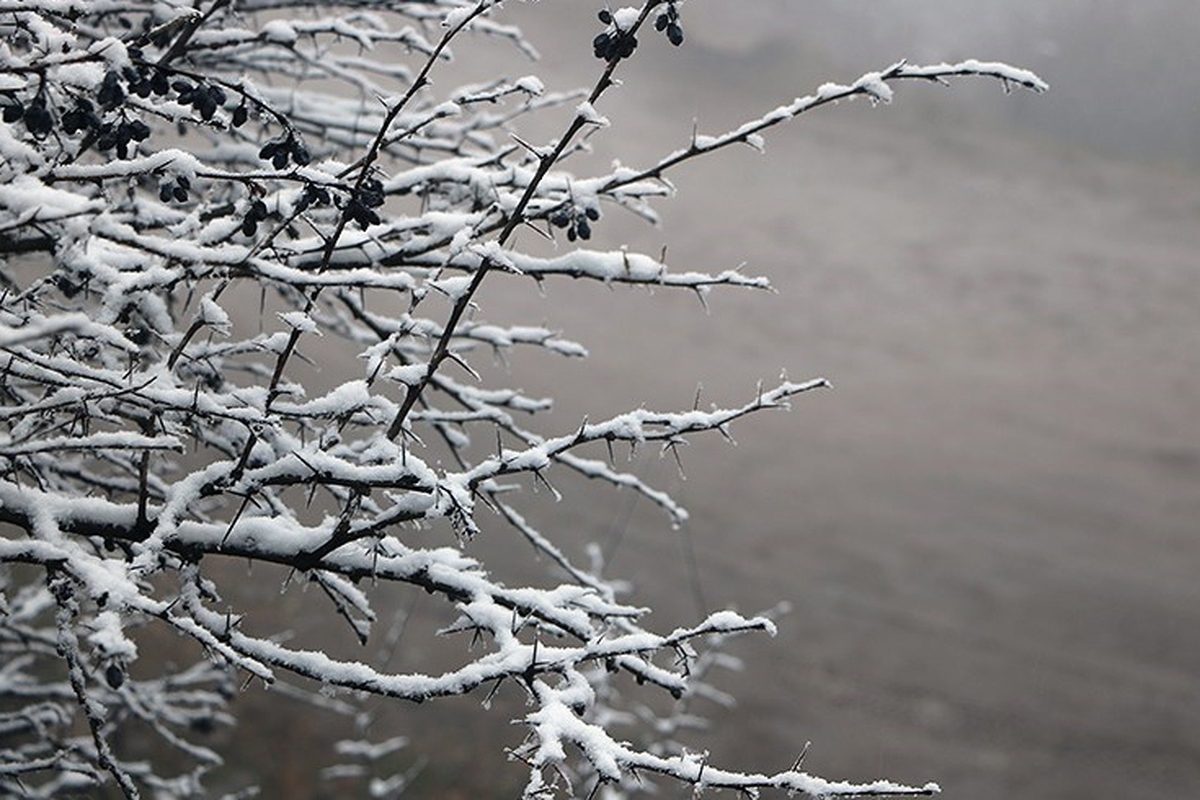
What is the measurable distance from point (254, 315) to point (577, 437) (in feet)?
39.8

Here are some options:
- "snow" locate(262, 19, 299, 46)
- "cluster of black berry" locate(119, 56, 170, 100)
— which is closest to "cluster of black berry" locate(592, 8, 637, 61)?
"cluster of black berry" locate(119, 56, 170, 100)

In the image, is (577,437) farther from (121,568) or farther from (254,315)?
(254,315)

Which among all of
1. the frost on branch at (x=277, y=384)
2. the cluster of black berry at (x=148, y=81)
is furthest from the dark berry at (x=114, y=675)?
the cluster of black berry at (x=148, y=81)

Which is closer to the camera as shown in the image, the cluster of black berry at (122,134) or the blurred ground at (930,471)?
the cluster of black berry at (122,134)

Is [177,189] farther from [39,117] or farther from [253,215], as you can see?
[39,117]

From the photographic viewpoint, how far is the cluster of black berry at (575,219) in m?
2.26

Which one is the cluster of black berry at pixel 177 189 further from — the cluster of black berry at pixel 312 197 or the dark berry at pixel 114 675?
the dark berry at pixel 114 675

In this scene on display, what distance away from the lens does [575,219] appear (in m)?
2.29

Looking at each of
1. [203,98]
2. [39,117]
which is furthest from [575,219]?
[39,117]

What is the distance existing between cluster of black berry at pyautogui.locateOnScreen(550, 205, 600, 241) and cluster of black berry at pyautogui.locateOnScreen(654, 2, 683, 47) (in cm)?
36

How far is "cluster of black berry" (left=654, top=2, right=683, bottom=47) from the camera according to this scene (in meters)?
2.06

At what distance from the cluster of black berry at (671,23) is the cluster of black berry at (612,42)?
50 mm

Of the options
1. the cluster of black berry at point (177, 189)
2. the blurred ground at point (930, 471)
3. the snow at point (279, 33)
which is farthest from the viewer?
the blurred ground at point (930, 471)

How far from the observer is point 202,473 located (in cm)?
210
